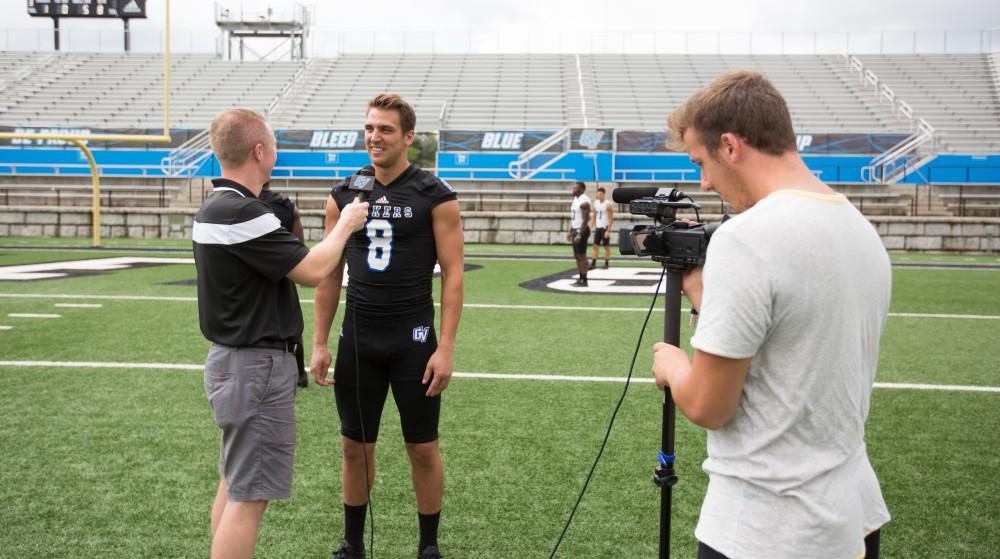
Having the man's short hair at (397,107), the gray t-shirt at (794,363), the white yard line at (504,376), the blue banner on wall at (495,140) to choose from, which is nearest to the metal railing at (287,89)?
the blue banner on wall at (495,140)

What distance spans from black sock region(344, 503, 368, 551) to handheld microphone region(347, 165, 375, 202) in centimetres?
131

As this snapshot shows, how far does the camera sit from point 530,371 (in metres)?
6.95

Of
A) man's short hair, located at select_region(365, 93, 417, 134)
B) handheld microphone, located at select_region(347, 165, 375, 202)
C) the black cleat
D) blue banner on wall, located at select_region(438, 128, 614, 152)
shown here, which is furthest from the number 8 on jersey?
blue banner on wall, located at select_region(438, 128, 614, 152)

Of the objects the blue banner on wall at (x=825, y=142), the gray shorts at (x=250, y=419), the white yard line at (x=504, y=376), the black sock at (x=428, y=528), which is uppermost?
the blue banner on wall at (x=825, y=142)

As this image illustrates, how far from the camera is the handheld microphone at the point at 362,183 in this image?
9.93ft

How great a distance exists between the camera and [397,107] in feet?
10.9

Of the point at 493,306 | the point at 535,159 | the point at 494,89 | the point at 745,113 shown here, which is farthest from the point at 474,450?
the point at 494,89

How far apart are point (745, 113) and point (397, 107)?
197 centimetres

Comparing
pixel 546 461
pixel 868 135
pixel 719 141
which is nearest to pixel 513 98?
pixel 868 135

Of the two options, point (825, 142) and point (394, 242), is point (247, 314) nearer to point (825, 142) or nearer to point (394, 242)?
point (394, 242)

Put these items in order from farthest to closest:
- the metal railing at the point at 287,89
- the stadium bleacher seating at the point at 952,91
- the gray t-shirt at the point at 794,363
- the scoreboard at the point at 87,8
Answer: the scoreboard at the point at 87,8, the metal railing at the point at 287,89, the stadium bleacher seating at the point at 952,91, the gray t-shirt at the point at 794,363

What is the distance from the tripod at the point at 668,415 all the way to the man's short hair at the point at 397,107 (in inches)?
62.5

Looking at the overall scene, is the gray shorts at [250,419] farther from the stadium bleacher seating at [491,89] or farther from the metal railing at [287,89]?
the metal railing at [287,89]

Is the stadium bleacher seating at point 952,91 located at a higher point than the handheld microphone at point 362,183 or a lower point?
higher
